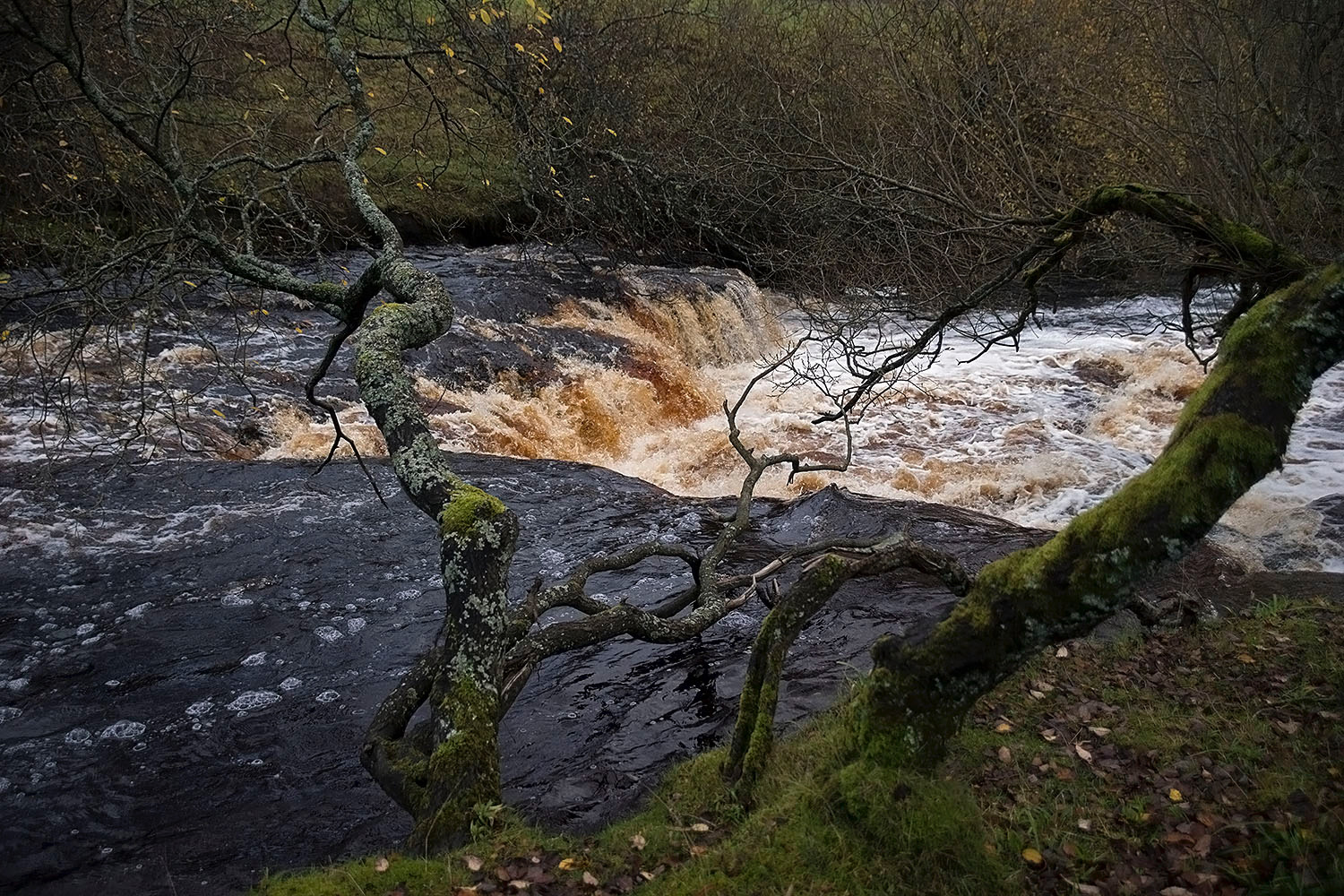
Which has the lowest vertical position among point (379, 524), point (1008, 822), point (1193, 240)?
point (379, 524)

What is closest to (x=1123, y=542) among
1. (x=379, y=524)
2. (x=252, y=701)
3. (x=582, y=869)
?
(x=582, y=869)

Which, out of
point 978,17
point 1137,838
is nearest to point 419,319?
point 1137,838

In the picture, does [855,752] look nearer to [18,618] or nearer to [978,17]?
[18,618]

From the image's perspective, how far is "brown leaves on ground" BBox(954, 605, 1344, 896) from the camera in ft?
9.70

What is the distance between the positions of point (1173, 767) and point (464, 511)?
308cm

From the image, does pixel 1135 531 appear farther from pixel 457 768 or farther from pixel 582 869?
pixel 457 768

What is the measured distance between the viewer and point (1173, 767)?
3689 millimetres

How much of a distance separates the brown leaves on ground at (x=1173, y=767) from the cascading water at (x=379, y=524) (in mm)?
832

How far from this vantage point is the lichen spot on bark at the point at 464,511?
347cm

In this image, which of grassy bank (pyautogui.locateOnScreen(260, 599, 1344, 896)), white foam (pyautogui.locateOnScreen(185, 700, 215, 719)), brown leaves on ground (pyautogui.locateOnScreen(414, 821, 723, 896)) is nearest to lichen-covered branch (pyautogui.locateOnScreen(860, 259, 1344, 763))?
grassy bank (pyautogui.locateOnScreen(260, 599, 1344, 896))

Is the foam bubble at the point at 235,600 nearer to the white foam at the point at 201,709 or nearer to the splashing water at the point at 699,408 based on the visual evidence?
the white foam at the point at 201,709

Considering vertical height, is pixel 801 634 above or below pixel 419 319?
below

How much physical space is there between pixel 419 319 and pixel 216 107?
12.6 meters

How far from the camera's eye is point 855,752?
134 inches
